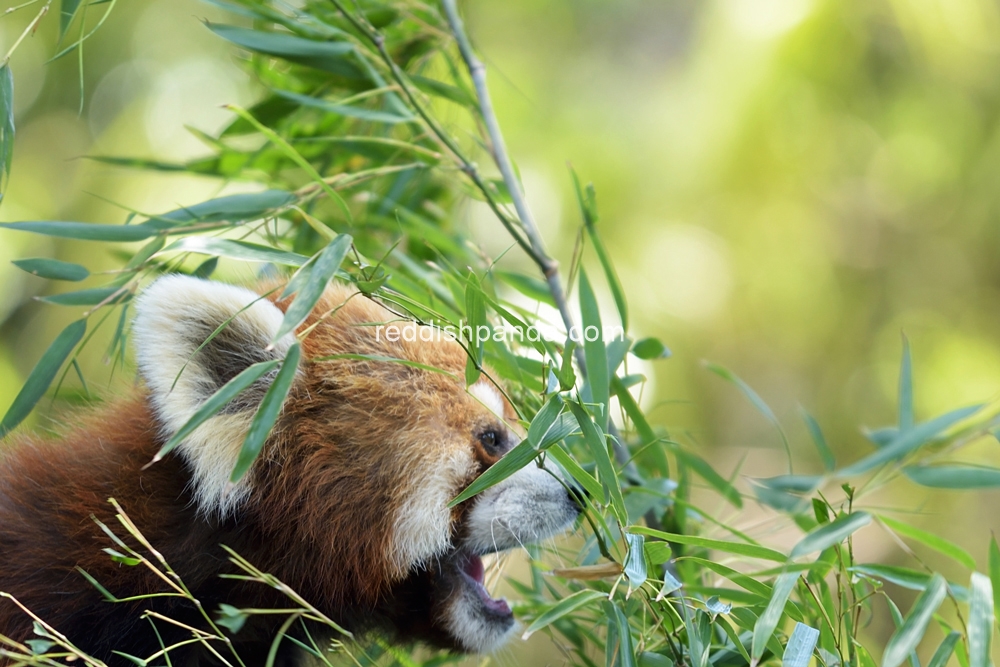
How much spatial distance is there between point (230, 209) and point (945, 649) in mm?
1291

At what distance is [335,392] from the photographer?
127 cm

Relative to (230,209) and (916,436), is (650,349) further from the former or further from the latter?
(230,209)

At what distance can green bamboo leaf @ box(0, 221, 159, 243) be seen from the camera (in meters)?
1.27

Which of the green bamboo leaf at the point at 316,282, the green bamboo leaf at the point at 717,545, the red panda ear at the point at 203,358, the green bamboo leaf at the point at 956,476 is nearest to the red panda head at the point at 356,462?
the red panda ear at the point at 203,358

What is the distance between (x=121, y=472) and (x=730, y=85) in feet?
15.5

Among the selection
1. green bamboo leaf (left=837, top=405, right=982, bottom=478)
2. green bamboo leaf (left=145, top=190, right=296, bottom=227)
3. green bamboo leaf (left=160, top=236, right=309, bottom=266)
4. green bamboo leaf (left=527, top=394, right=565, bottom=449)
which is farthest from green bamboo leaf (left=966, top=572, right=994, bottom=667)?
green bamboo leaf (left=145, top=190, right=296, bottom=227)

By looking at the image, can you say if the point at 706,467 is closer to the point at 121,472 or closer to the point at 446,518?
the point at 446,518

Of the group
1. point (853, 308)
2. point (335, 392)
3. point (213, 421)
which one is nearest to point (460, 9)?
point (335, 392)

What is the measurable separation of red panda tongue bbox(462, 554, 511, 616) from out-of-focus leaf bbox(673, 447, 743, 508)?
45cm

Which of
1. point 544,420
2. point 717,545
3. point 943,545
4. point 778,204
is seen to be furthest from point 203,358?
point 778,204

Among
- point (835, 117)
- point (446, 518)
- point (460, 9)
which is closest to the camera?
point (446, 518)

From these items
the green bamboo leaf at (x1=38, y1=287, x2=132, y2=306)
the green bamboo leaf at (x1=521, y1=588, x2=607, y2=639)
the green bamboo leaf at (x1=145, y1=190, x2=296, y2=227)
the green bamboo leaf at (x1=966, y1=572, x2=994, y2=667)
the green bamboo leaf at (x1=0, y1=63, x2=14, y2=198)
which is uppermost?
the green bamboo leaf at (x1=0, y1=63, x2=14, y2=198)

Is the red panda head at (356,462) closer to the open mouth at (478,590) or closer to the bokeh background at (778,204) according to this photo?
the open mouth at (478,590)

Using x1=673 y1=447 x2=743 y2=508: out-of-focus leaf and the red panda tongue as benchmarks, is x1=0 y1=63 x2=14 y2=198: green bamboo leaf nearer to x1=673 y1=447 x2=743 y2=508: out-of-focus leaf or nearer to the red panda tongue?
the red panda tongue
